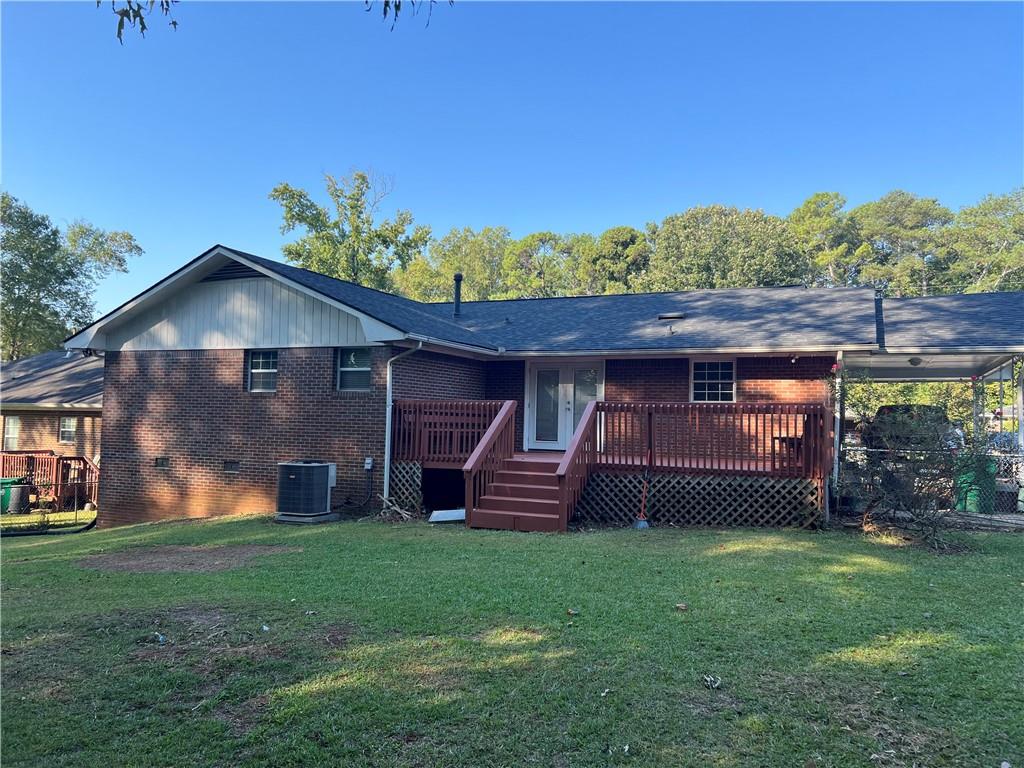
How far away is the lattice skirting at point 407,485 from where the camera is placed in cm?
1135

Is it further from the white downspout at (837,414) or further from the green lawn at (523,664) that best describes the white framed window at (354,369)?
the white downspout at (837,414)

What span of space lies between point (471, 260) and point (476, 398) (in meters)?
41.1

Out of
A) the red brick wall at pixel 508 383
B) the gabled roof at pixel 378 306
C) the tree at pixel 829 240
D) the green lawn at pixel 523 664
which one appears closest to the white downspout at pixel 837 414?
the green lawn at pixel 523 664

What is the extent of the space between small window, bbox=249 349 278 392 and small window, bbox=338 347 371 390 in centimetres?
151

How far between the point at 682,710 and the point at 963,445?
7231 millimetres

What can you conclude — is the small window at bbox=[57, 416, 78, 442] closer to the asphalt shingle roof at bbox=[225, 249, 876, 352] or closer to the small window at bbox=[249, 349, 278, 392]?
the small window at bbox=[249, 349, 278, 392]

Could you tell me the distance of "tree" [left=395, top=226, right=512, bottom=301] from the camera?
2050 inches

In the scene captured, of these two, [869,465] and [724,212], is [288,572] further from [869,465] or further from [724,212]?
[724,212]

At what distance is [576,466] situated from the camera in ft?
33.0

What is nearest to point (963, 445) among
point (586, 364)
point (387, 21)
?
point (586, 364)

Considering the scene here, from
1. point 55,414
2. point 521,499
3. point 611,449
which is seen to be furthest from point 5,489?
point 611,449

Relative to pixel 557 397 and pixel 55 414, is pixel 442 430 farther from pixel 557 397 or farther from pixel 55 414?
pixel 55 414

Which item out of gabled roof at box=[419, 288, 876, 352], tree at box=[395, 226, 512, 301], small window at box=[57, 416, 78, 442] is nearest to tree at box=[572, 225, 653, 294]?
tree at box=[395, 226, 512, 301]

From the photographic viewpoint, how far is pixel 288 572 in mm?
6891
